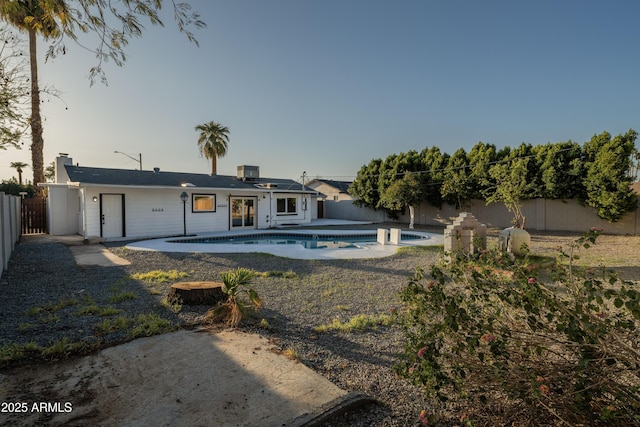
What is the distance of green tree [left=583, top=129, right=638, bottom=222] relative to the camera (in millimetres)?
14328

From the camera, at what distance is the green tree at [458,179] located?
64.0ft

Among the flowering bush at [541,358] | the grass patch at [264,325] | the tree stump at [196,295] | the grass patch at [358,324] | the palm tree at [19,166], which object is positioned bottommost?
the grass patch at [358,324]

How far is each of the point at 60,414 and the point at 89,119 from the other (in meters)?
5.70

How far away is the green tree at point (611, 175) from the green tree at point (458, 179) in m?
5.57

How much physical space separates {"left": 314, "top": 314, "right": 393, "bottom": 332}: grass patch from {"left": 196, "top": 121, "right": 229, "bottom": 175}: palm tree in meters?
25.7

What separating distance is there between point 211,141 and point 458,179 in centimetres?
1971

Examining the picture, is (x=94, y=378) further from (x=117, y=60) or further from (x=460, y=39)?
(x=460, y=39)

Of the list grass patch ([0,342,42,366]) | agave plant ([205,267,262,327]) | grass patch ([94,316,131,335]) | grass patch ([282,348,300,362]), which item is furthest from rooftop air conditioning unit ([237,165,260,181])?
grass patch ([282,348,300,362])

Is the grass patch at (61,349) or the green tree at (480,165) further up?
the green tree at (480,165)

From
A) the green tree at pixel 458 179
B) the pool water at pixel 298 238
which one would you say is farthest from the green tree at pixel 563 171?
the pool water at pixel 298 238

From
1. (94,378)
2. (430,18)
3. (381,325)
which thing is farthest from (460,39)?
(94,378)

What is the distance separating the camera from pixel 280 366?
3.23 metres

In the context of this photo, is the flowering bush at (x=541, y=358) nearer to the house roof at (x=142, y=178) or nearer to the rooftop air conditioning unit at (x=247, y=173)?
the house roof at (x=142, y=178)

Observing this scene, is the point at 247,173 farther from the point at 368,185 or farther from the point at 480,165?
the point at 480,165
